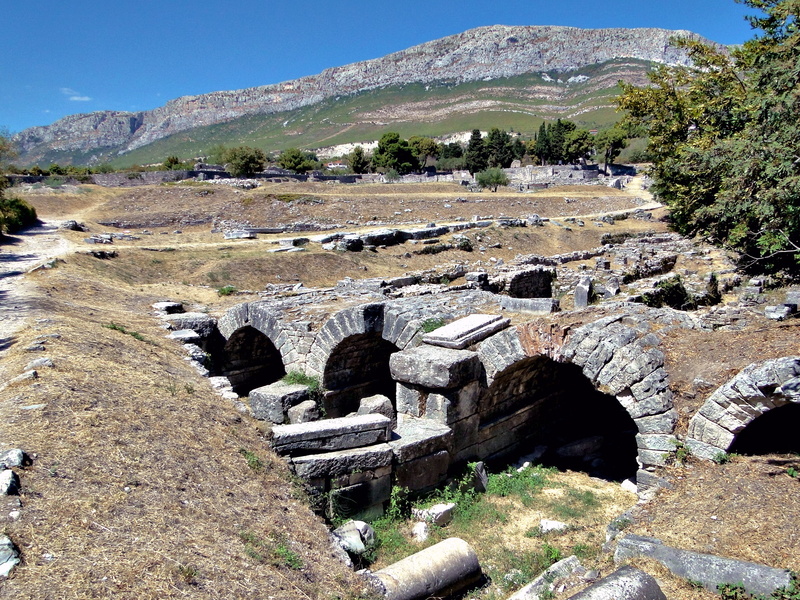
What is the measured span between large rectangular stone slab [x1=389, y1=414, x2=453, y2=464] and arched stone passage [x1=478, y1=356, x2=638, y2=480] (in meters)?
1.11

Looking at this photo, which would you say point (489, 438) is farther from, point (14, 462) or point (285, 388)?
point (14, 462)

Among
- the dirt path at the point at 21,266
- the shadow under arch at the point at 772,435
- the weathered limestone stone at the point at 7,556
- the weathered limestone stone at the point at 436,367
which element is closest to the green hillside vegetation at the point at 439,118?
the dirt path at the point at 21,266

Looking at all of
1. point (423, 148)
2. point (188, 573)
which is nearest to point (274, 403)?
point (188, 573)

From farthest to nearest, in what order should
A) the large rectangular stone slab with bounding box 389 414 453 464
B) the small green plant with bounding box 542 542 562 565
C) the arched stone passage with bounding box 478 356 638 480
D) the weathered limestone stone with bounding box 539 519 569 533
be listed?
the arched stone passage with bounding box 478 356 638 480 → the large rectangular stone slab with bounding box 389 414 453 464 → the weathered limestone stone with bounding box 539 519 569 533 → the small green plant with bounding box 542 542 562 565

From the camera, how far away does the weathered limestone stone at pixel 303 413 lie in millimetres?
9086

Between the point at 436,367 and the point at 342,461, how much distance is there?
2.05 metres

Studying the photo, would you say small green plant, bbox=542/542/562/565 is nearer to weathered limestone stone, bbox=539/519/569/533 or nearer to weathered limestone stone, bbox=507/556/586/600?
weathered limestone stone, bbox=507/556/586/600

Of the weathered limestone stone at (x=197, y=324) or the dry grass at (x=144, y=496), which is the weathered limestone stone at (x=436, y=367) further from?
the weathered limestone stone at (x=197, y=324)

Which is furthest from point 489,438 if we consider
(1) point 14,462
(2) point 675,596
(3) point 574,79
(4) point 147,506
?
(3) point 574,79

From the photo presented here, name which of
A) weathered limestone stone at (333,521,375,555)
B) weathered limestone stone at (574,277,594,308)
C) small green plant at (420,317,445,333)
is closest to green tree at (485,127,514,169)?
weathered limestone stone at (574,277,594,308)

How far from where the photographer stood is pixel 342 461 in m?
7.04

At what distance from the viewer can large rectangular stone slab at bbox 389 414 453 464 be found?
7.57m

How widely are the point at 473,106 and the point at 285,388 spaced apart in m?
166

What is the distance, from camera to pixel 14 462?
4.65 m
